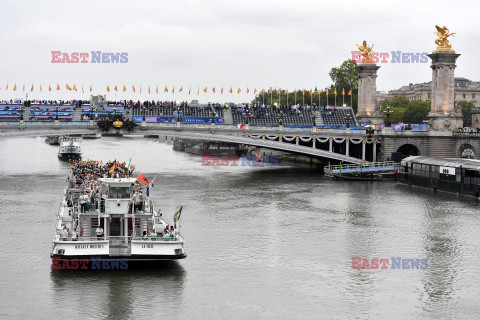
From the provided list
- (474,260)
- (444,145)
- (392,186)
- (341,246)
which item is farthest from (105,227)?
(444,145)

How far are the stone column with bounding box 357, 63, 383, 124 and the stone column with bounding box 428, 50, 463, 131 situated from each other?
20.1 m

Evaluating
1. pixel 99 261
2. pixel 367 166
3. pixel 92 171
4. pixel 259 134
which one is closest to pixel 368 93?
pixel 367 166

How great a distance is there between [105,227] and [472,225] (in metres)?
28.3

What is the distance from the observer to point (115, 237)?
39281 millimetres

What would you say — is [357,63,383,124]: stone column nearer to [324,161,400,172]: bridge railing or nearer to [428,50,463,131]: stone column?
[428,50,463,131]: stone column

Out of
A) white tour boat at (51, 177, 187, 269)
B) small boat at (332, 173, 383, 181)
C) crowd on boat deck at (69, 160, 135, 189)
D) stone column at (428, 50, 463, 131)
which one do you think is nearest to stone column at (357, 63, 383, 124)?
Result: stone column at (428, 50, 463, 131)

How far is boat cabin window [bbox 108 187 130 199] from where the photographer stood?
4094 centimetres

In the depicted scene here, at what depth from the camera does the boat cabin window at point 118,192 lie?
40.9 m

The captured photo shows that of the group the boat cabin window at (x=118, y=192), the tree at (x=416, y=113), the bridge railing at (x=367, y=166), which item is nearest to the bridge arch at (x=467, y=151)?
the bridge railing at (x=367, y=166)

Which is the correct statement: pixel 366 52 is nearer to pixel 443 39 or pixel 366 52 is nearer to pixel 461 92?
pixel 443 39

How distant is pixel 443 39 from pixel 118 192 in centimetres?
6154

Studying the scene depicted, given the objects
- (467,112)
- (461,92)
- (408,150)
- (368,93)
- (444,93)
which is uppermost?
(461,92)

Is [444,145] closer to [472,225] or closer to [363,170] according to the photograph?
[363,170]

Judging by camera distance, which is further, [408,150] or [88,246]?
[408,150]
